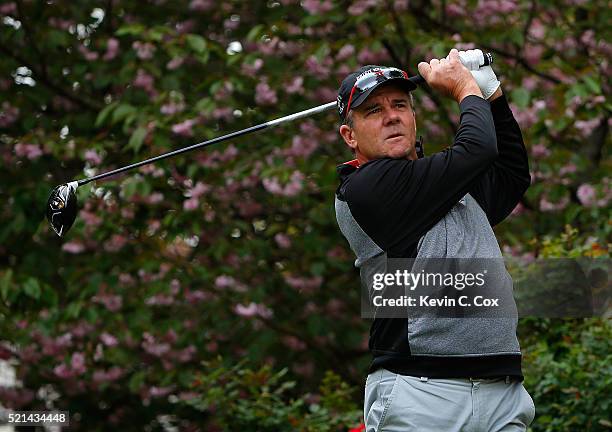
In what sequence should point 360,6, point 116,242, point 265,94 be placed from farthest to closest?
point 116,242 < point 265,94 < point 360,6

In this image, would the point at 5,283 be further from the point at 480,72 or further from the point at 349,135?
the point at 480,72

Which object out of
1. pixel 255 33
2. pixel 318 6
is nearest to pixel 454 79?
pixel 255 33

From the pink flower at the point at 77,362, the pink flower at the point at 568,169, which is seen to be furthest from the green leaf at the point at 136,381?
the pink flower at the point at 568,169

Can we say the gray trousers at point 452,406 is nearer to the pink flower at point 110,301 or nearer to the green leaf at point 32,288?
the green leaf at point 32,288

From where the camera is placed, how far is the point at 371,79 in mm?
2869

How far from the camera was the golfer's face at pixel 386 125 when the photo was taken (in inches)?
112

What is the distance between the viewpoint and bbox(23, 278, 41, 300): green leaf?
589cm

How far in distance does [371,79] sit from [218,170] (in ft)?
11.5

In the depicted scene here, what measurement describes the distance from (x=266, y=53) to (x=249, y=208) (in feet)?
3.15

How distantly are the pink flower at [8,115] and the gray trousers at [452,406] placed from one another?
15.2ft

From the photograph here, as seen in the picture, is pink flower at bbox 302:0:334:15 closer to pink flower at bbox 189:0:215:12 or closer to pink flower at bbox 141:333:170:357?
pink flower at bbox 189:0:215:12

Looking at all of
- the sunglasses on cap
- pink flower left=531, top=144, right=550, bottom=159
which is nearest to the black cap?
the sunglasses on cap

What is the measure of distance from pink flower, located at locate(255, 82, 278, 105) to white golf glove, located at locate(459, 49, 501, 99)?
11.4 feet

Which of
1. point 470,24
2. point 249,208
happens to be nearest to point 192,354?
point 249,208
